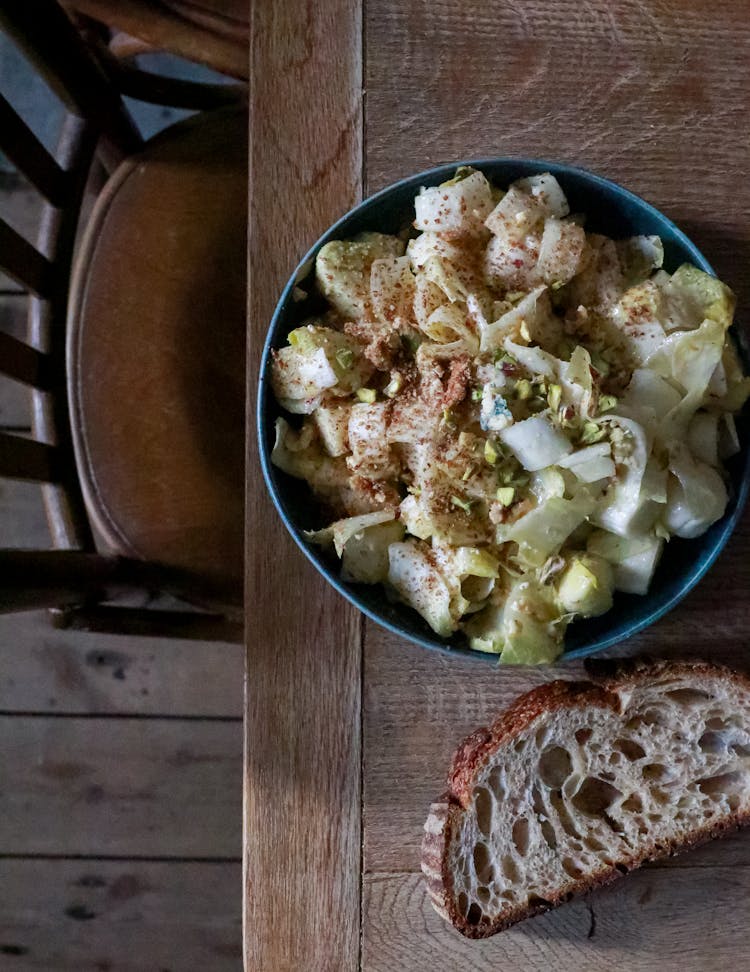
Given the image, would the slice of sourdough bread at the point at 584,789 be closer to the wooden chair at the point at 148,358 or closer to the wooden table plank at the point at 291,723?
the wooden table plank at the point at 291,723

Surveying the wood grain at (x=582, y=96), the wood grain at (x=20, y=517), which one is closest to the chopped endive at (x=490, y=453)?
the wood grain at (x=582, y=96)

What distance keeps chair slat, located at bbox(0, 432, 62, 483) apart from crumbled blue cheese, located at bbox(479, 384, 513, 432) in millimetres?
679

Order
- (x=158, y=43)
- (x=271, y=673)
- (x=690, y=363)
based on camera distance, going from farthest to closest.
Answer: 1. (x=158, y=43)
2. (x=271, y=673)
3. (x=690, y=363)

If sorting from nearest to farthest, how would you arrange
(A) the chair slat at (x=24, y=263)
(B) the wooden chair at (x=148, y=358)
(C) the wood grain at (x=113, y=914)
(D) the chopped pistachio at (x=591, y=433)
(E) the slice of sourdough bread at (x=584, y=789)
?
(D) the chopped pistachio at (x=591, y=433), (E) the slice of sourdough bread at (x=584, y=789), (A) the chair slat at (x=24, y=263), (B) the wooden chair at (x=148, y=358), (C) the wood grain at (x=113, y=914)

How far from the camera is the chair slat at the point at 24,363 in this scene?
130 centimetres

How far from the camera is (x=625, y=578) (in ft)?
3.52

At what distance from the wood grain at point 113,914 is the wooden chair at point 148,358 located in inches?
32.0

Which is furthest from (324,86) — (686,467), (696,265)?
(686,467)

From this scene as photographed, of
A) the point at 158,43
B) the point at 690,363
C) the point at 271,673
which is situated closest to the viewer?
the point at 690,363

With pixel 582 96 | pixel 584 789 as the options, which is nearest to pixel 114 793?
pixel 584 789

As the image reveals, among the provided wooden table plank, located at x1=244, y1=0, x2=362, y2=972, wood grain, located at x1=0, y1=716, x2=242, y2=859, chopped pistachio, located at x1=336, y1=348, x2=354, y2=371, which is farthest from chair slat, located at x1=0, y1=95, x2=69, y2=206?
wood grain, located at x1=0, y1=716, x2=242, y2=859

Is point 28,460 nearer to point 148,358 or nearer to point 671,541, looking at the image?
point 148,358

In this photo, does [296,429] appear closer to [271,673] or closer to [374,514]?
[374,514]

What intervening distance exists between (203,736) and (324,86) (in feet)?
4.44
